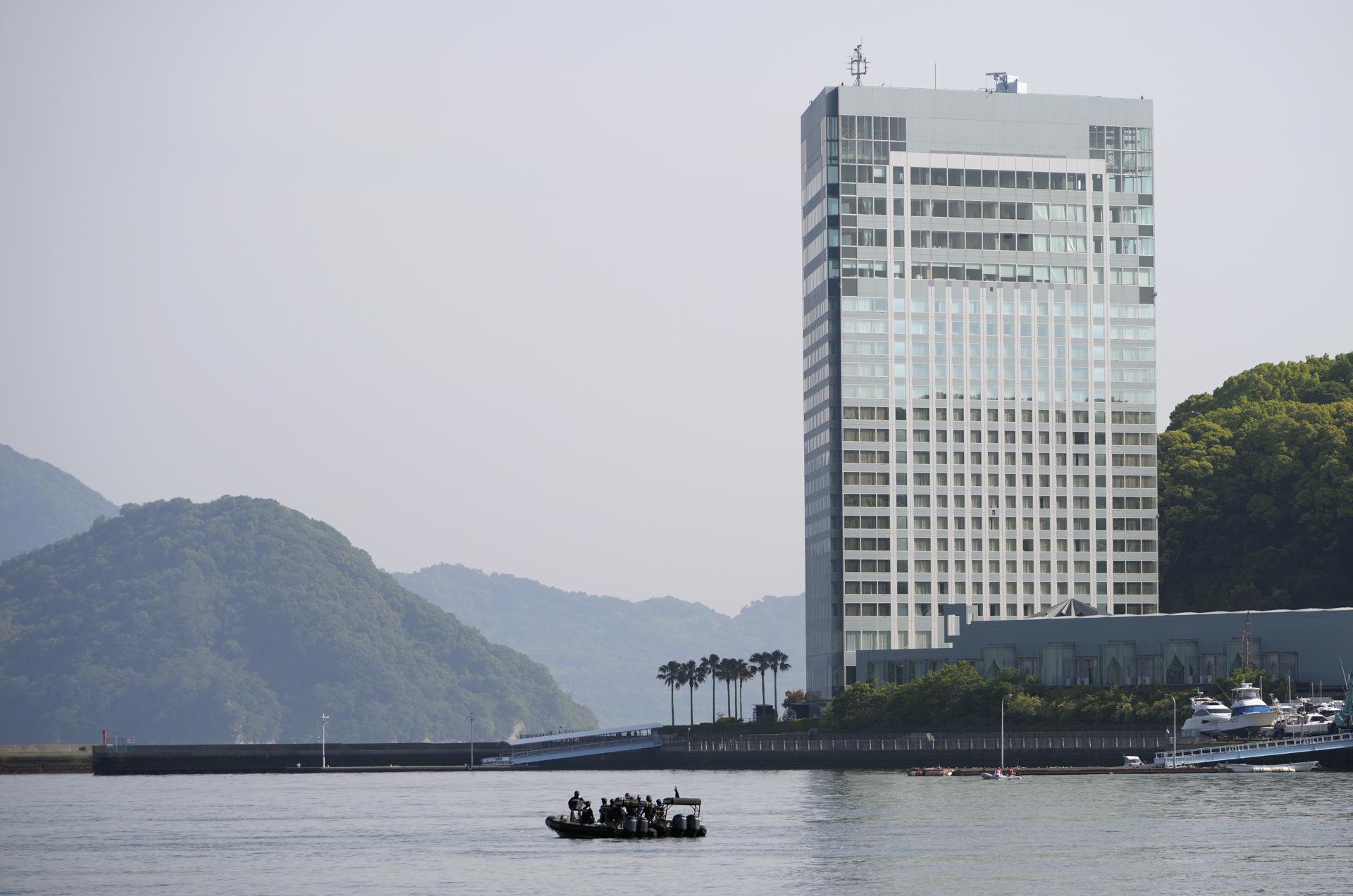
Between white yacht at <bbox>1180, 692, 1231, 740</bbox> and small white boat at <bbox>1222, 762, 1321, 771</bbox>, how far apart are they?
4.05m

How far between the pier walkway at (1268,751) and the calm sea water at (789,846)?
313 inches

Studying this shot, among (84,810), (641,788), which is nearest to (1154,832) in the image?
(641,788)

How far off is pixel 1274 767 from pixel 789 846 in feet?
263

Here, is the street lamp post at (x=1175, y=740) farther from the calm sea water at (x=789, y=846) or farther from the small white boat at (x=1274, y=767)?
the calm sea water at (x=789, y=846)

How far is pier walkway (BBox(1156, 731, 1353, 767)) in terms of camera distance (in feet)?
605

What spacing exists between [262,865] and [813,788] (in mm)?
75537

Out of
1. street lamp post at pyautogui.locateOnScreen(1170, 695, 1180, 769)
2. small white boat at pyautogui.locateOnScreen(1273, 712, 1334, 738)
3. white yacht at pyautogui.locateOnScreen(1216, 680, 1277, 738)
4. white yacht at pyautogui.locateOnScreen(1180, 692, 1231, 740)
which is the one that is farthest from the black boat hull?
small white boat at pyautogui.locateOnScreen(1273, 712, 1334, 738)

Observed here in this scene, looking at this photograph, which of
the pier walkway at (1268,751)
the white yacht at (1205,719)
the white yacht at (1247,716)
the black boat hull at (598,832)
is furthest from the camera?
the white yacht at (1205,719)

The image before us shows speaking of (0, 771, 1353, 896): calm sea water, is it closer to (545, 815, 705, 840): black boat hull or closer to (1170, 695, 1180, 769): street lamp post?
(545, 815, 705, 840): black boat hull

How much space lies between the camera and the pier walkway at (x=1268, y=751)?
605 ft

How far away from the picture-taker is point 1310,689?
651 ft

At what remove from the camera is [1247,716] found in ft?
616

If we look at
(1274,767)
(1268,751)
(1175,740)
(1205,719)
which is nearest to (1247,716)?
(1268,751)

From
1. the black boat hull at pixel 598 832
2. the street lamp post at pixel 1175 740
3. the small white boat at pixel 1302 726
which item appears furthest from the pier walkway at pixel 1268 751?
the black boat hull at pixel 598 832
